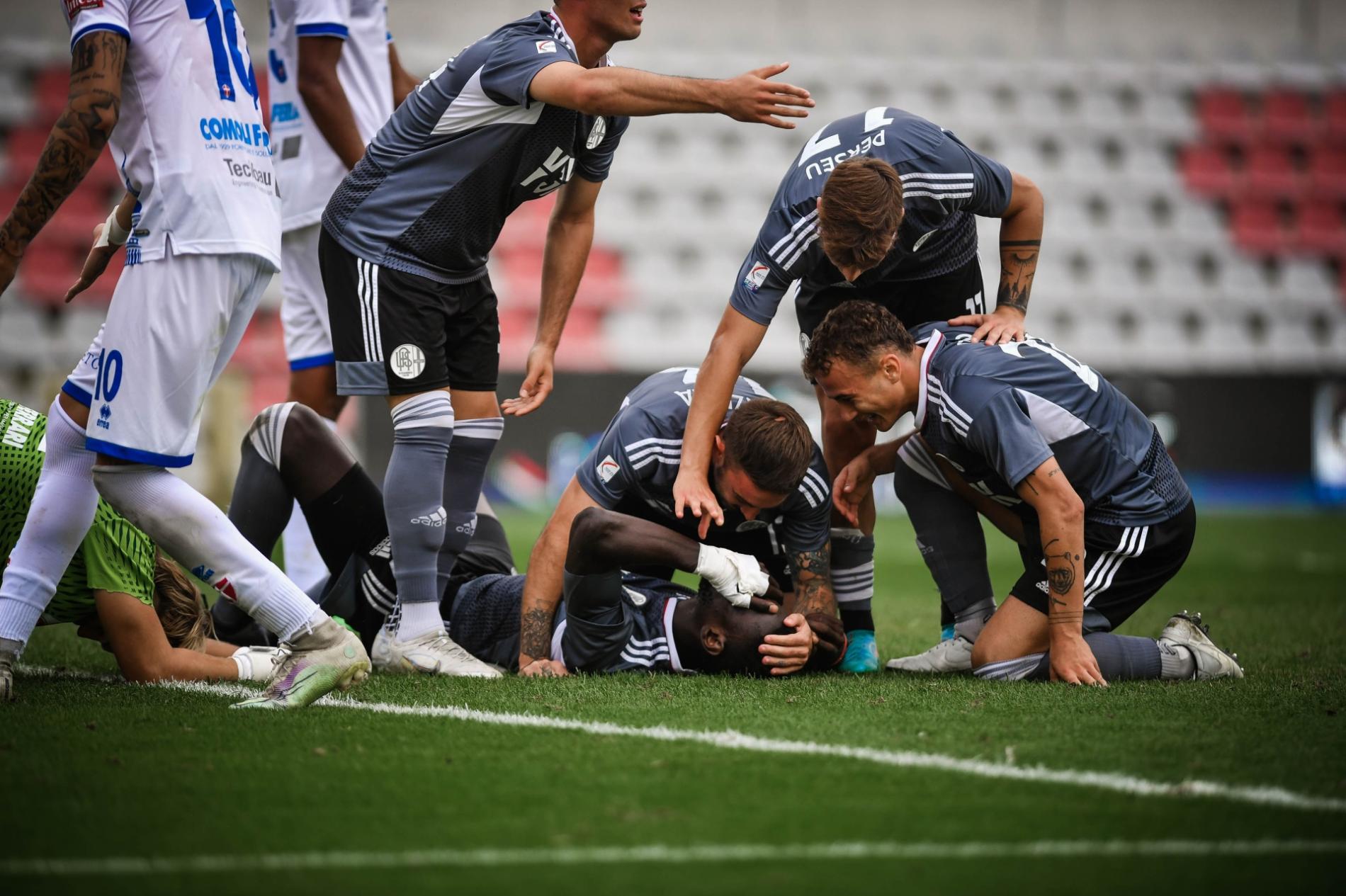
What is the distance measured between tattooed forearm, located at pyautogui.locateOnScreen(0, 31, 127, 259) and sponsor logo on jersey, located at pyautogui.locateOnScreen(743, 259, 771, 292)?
1.90m

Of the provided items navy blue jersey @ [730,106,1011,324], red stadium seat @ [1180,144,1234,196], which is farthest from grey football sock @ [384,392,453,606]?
red stadium seat @ [1180,144,1234,196]

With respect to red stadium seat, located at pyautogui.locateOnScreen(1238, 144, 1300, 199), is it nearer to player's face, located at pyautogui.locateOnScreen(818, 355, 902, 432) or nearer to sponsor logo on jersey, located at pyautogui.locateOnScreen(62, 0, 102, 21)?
player's face, located at pyautogui.locateOnScreen(818, 355, 902, 432)

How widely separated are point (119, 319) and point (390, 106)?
269cm

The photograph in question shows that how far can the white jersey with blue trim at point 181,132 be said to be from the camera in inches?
133

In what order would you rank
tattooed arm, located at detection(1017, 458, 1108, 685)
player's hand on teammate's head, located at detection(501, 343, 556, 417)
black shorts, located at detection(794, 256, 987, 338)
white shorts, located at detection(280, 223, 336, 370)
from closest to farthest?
1. tattooed arm, located at detection(1017, 458, 1108, 685)
2. player's hand on teammate's head, located at detection(501, 343, 556, 417)
3. black shorts, located at detection(794, 256, 987, 338)
4. white shorts, located at detection(280, 223, 336, 370)

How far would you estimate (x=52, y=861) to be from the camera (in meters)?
2.23

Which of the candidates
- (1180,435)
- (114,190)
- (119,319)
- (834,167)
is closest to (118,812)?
(119,319)

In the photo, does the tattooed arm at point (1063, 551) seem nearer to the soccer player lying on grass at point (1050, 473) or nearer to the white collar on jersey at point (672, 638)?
the soccer player lying on grass at point (1050, 473)

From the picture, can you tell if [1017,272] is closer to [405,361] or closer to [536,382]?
[536,382]

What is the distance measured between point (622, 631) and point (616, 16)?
6.17 ft

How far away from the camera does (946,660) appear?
442 cm

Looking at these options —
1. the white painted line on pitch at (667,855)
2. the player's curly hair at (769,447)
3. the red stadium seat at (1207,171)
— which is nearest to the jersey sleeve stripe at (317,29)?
the player's curly hair at (769,447)

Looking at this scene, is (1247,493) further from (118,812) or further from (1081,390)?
(118,812)

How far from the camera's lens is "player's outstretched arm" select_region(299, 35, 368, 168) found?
5.13 m
